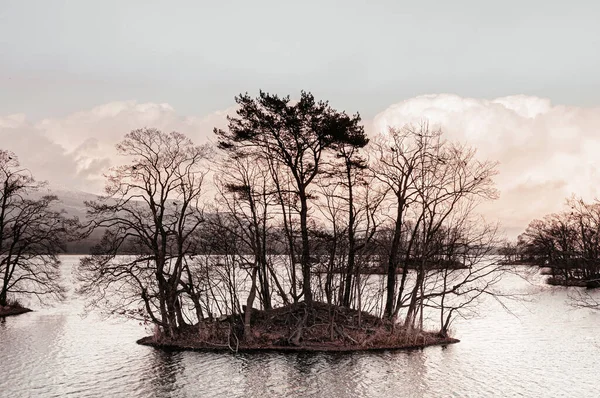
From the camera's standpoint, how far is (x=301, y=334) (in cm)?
4162

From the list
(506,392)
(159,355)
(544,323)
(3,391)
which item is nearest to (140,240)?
(159,355)

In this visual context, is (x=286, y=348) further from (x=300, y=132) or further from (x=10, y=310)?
(x=10, y=310)

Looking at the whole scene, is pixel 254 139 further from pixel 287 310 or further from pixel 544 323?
pixel 544 323

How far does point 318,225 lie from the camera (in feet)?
169

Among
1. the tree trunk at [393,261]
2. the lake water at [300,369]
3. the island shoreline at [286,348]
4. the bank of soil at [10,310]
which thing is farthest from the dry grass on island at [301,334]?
the bank of soil at [10,310]

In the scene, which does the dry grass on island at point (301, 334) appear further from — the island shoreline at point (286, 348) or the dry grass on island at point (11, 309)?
the dry grass on island at point (11, 309)

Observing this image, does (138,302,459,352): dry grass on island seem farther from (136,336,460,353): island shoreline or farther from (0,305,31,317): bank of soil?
(0,305,31,317): bank of soil

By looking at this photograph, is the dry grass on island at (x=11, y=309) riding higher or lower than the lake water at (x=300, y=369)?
higher

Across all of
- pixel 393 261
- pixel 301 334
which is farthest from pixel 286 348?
pixel 393 261

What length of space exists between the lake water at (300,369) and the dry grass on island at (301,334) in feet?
4.83

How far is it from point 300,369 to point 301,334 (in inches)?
258

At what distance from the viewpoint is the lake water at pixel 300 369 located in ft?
99.7

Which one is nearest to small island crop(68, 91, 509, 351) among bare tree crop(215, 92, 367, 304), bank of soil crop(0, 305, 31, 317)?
bare tree crop(215, 92, 367, 304)

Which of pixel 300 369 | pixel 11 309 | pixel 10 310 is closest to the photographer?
pixel 300 369
